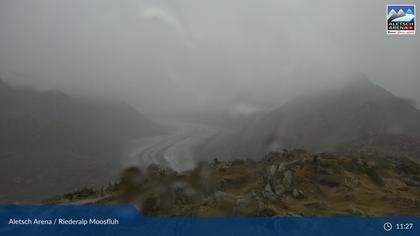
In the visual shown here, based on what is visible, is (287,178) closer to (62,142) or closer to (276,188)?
(276,188)

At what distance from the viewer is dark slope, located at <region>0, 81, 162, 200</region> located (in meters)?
20.0

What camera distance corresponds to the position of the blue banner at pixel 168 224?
15.0m

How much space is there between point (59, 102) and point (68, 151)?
2687mm

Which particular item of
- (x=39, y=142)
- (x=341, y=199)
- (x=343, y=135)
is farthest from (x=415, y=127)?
(x=39, y=142)

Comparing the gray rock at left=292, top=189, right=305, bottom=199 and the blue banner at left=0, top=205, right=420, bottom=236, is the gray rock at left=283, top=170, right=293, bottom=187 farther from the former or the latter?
the blue banner at left=0, top=205, right=420, bottom=236

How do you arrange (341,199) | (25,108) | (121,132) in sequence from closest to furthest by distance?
(341,199) → (121,132) → (25,108)

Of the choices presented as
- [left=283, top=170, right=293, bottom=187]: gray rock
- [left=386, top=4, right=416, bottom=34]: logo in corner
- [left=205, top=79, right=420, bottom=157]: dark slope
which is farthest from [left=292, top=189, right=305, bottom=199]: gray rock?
[left=386, top=4, right=416, bottom=34]: logo in corner

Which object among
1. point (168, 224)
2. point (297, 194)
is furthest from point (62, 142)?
point (297, 194)

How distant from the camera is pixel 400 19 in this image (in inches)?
714

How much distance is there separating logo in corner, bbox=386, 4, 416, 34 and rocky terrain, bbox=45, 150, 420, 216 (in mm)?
5868

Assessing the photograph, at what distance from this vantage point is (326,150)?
1978cm

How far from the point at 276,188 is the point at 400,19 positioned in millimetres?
9139

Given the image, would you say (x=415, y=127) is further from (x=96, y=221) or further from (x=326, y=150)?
(x=96, y=221)

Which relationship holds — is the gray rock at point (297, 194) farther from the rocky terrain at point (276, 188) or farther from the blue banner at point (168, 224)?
the blue banner at point (168, 224)
